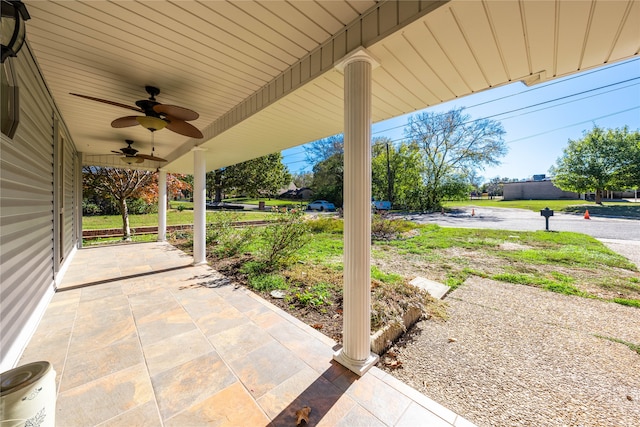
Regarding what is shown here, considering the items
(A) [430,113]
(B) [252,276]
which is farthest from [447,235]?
(A) [430,113]

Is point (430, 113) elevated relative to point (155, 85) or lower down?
elevated

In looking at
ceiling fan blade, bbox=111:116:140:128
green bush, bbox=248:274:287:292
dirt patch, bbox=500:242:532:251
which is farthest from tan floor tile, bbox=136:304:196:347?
dirt patch, bbox=500:242:532:251

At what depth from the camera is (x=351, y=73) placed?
182 centimetres

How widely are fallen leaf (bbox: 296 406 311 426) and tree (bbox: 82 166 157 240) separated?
350 inches

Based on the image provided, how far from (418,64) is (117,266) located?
232 inches

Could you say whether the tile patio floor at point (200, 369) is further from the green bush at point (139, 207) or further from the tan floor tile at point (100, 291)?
the green bush at point (139, 207)

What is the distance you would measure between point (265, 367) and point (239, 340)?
487mm

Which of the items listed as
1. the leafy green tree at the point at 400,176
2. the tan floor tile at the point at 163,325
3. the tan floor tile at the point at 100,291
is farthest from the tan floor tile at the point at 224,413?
the leafy green tree at the point at 400,176

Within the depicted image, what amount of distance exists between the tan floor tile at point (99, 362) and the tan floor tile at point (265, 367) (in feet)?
2.86

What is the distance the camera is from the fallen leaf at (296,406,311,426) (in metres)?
1.39

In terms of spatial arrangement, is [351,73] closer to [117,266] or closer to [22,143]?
[22,143]

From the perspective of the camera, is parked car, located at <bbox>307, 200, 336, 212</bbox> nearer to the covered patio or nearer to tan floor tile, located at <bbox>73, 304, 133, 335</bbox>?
the covered patio

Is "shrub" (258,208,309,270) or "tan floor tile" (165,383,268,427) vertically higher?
"shrub" (258,208,309,270)

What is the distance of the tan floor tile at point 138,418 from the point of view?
4.54 feet
